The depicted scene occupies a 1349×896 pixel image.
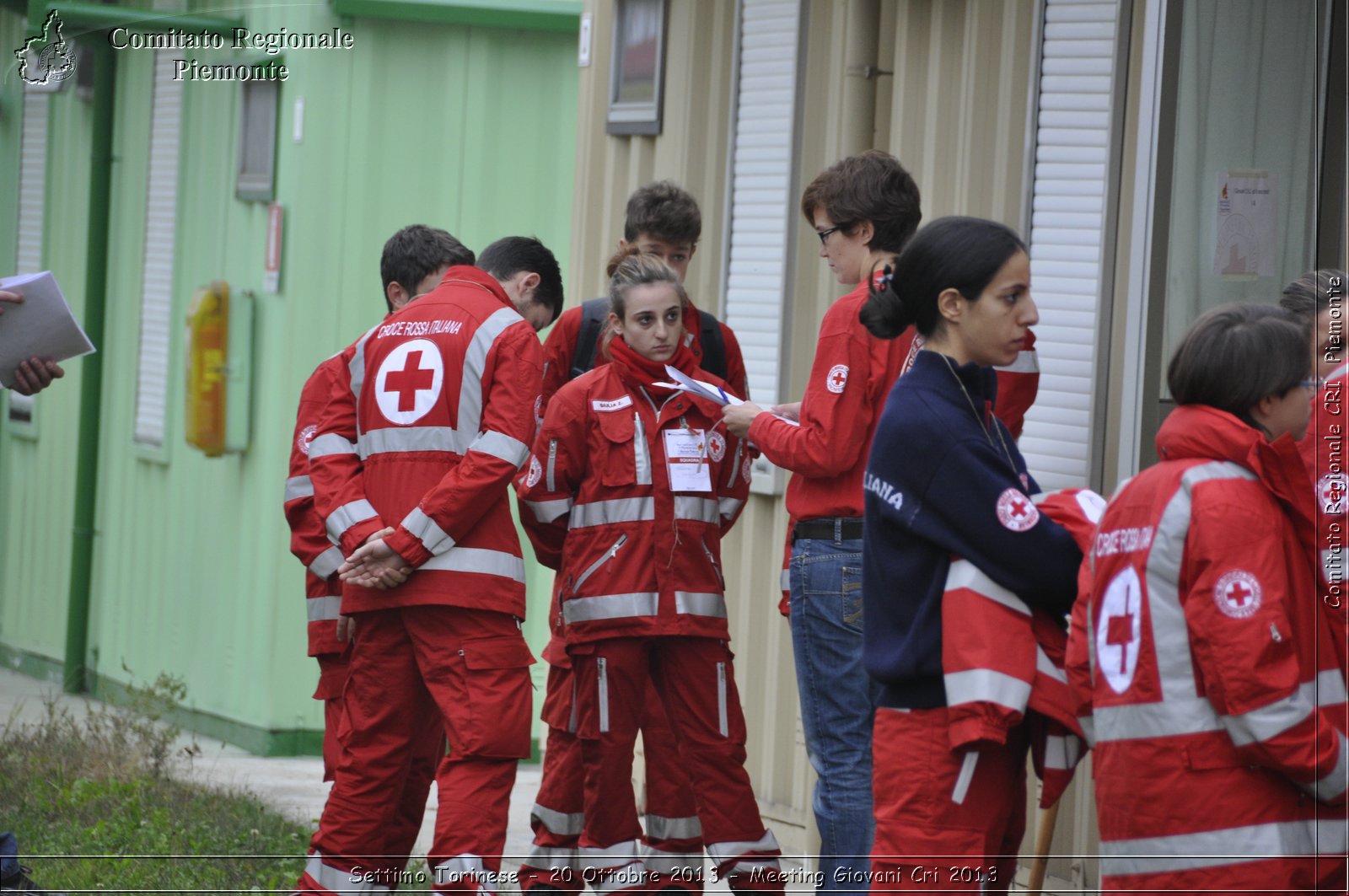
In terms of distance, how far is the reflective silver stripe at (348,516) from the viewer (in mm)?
6020

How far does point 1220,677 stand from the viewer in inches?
139

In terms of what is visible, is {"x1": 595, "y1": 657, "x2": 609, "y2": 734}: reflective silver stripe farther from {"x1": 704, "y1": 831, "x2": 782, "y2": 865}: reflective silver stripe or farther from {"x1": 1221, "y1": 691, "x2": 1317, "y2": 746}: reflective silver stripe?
{"x1": 1221, "y1": 691, "x2": 1317, "y2": 746}: reflective silver stripe

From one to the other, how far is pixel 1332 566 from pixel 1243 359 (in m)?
0.45

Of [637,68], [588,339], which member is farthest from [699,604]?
[637,68]

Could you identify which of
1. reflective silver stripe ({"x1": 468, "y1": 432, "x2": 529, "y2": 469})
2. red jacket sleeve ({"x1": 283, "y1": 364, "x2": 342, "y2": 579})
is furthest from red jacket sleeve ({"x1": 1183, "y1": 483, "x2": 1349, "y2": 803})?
red jacket sleeve ({"x1": 283, "y1": 364, "x2": 342, "y2": 579})

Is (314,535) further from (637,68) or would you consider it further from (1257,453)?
(1257,453)

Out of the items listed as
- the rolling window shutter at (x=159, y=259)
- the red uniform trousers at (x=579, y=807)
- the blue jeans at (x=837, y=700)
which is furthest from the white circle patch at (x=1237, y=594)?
the rolling window shutter at (x=159, y=259)

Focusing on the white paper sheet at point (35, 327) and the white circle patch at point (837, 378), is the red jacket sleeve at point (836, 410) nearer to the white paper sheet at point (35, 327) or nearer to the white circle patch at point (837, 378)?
the white circle patch at point (837, 378)

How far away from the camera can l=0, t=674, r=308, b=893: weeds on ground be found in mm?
6980

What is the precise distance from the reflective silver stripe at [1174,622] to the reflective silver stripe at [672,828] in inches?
110

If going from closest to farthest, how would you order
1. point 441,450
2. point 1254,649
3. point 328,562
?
point 1254,649 → point 441,450 → point 328,562

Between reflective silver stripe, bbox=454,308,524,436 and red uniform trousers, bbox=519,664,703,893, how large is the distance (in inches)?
36.2

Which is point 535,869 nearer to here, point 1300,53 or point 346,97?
point 1300,53

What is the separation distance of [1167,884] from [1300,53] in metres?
3.57
